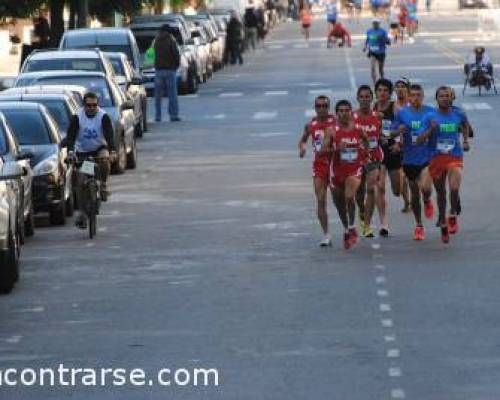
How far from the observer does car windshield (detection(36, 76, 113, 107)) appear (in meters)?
33.5

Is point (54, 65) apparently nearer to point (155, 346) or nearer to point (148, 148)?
point (148, 148)

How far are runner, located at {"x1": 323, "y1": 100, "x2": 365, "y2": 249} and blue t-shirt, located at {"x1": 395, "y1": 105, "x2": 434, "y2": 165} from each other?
0.84m

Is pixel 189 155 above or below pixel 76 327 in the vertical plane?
below

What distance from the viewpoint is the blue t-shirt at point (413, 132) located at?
75.3 ft

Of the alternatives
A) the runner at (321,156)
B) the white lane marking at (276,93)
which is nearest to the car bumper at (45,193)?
the runner at (321,156)

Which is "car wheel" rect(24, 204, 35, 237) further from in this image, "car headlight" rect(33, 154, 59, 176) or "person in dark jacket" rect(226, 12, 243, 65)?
"person in dark jacket" rect(226, 12, 243, 65)

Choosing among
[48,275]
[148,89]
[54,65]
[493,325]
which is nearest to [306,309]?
[493,325]

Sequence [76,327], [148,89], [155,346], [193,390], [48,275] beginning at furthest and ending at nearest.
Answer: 1. [148,89]
2. [48,275]
3. [76,327]
4. [155,346]
5. [193,390]

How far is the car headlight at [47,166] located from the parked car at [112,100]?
582 centimetres

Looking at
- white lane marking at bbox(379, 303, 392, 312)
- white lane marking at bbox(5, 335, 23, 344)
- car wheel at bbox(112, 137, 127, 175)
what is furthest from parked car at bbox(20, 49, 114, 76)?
white lane marking at bbox(5, 335, 23, 344)

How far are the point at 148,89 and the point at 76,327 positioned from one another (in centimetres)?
3667

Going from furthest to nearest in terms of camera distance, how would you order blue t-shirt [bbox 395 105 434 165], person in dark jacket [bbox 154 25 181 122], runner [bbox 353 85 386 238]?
A: person in dark jacket [bbox 154 25 181 122] → blue t-shirt [bbox 395 105 434 165] → runner [bbox 353 85 386 238]

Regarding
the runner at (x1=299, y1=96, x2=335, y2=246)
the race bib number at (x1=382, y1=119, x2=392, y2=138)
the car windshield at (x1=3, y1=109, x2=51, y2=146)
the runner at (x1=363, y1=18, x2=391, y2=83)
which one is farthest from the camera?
the runner at (x1=363, y1=18, x2=391, y2=83)

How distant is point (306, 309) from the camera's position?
17.8 metres
